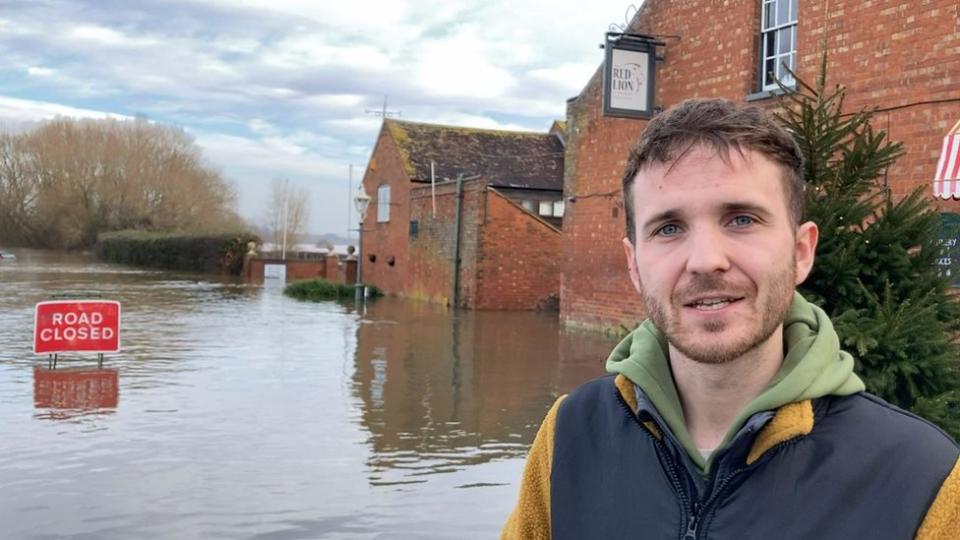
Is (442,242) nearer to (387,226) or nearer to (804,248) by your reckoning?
(387,226)

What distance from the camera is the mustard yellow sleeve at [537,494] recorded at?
1.92m

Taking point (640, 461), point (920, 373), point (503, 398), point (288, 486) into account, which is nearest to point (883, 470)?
point (640, 461)

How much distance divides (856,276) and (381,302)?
74.6 ft

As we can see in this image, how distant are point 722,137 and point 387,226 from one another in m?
29.3

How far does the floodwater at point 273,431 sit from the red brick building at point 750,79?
1911 mm

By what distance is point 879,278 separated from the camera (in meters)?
3.98

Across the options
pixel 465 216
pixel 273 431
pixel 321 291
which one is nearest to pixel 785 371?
pixel 273 431

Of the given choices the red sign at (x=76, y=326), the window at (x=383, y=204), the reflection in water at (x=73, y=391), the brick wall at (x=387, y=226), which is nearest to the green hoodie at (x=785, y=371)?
the reflection in water at (x=73, y=391)

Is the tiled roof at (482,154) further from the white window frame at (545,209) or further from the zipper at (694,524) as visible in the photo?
the zipper at (694,524)

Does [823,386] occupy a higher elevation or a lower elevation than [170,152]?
lower

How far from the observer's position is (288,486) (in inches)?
245

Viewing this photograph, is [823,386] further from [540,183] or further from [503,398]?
[540,183]

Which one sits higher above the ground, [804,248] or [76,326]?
[804,248]

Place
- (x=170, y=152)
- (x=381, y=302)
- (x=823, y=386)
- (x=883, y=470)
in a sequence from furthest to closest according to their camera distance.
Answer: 1. (x=170, y=152)
2. (x=381, y=302)
3. (x=823, y=386)
4. (x=883, y=470)
